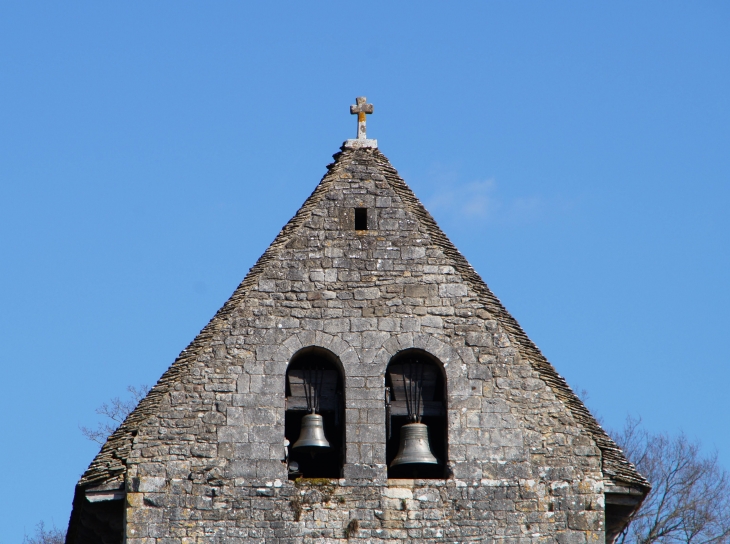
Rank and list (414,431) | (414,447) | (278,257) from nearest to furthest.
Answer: (414,447) < (414,431) < (278,257)

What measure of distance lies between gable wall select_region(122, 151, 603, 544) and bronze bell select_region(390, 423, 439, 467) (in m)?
0.24

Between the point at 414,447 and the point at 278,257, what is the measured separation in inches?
103

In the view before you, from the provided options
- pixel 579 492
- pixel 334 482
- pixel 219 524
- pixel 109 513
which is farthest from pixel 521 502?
pixel 109 513

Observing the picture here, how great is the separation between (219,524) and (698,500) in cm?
1195

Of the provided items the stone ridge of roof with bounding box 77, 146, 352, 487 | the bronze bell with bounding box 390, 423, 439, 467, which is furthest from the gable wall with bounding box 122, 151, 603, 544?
the bronze bell with bounding box 390, 423, 439, 467

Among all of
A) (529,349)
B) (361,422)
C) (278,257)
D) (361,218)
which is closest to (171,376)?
(278,257)

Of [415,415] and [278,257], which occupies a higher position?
[278,257]

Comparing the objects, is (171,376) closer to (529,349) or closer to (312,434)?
(312,434)

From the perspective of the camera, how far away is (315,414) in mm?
18719

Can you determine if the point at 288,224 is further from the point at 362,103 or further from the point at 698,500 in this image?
the point at 698,500

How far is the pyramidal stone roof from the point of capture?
18.3 meters

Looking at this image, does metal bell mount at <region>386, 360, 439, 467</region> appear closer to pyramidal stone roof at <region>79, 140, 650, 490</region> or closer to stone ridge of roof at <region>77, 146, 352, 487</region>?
pyramidal stone roof at <region>79, 140, 650, 490</region>

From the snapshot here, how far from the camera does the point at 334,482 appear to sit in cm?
1816

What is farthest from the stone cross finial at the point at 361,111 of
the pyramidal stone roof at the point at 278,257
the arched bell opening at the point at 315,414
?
the arched bell opening at the point at 315,414
